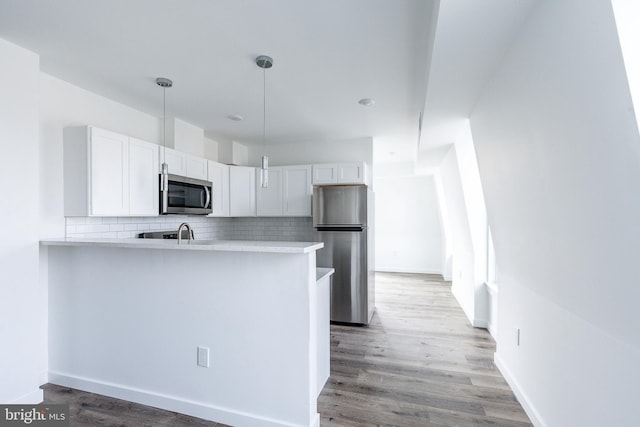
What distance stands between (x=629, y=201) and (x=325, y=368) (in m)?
2.30

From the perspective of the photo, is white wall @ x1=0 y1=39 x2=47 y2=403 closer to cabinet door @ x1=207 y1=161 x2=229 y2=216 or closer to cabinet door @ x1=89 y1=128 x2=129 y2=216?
cabinet door @ x1=89 y1=128 x2=129 y2=216

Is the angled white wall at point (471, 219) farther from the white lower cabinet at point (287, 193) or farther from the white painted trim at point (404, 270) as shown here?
the white painted trim at point (404, 270)

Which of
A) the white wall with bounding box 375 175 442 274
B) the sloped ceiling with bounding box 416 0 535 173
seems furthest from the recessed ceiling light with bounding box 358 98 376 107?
the white wall with bounding box 375 175 442 274

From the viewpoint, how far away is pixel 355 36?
81.5 inches

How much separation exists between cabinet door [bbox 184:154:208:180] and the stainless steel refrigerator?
4.83 ft

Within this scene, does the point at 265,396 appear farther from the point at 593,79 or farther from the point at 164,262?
the point at 593,79

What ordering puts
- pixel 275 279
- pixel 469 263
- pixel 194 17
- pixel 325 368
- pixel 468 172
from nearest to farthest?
pixel 194 17, pixel 275 279, pixel 325 368, pixel 468 172, pixel 469 263

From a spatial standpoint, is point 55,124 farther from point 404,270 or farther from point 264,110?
point 404,270

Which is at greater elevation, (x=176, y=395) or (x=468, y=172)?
(x=468, y=172)

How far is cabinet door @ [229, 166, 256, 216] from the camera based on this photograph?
446cm

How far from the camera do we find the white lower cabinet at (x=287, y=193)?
441cm

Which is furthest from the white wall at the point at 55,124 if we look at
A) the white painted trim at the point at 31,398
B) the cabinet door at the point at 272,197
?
the cabinet door at the point at 272,197

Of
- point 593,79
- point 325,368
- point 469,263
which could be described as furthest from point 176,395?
→ point 469,263

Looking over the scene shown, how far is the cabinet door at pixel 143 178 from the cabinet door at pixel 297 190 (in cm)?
177
